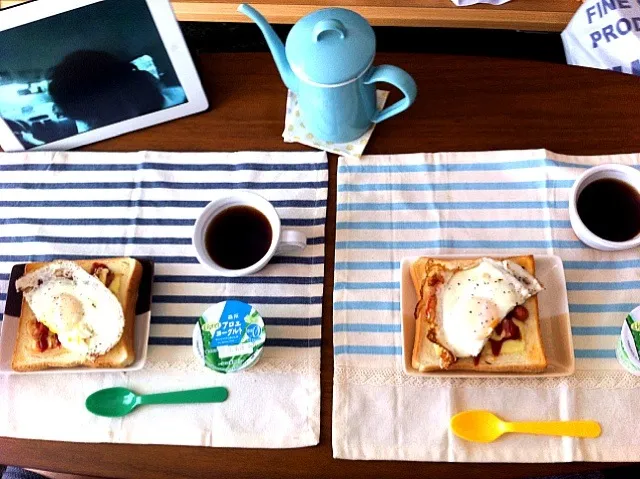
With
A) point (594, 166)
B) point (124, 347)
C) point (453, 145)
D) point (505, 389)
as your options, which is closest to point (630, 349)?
point (505, 389)

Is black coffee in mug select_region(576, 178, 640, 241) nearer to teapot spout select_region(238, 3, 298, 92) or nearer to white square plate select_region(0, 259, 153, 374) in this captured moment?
teapot spout select_region(238, 3, 298, 92)

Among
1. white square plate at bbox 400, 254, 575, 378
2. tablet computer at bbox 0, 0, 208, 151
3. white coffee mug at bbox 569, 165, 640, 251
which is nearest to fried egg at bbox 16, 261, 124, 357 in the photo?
tablet computer at bbox 0, 0, 208, 151

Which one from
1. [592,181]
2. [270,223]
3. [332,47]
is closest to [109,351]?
[270,223]

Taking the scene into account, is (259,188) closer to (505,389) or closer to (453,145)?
(453,145)

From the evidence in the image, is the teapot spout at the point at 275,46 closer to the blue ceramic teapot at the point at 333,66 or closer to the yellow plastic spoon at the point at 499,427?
the blue ceramic teapot at the point at 333,66

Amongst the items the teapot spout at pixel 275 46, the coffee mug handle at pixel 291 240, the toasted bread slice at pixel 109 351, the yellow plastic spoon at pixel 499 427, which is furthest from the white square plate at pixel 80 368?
the yellow plastic spoon at pixel 499 427
